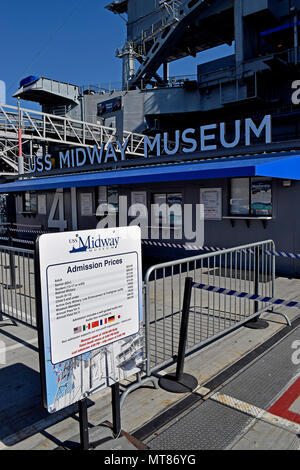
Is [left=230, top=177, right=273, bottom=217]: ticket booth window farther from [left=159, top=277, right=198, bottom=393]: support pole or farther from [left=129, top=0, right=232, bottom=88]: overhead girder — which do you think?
[left=129, top=0, right=232, bottom=88]: overhead girder

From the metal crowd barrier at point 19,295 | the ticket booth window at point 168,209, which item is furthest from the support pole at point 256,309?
the ticket booth window at point 168,209

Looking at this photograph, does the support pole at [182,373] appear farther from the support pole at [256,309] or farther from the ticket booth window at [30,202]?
the ticket booth window at [30,202]

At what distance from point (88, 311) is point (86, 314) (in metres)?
0.03

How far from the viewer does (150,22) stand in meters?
39.7

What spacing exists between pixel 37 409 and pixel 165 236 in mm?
9041

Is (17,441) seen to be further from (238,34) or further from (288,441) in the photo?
(238,34)

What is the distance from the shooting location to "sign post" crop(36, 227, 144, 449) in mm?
2652

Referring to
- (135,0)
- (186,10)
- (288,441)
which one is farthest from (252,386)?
(135,0)

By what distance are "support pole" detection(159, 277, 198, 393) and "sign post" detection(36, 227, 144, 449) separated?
0.72 m

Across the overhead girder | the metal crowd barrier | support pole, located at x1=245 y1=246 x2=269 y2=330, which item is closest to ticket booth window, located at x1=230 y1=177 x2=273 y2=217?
support pole, located at x1=245 y1=246 x2=269 y2=330

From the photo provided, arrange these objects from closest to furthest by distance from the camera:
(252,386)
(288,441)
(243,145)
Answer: (288,441)
(252,386)
(243,145)

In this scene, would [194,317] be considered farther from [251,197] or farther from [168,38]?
[168,38]

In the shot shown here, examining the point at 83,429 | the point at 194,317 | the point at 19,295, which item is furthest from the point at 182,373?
the point at 19,295

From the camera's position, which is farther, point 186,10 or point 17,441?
point 186,10
